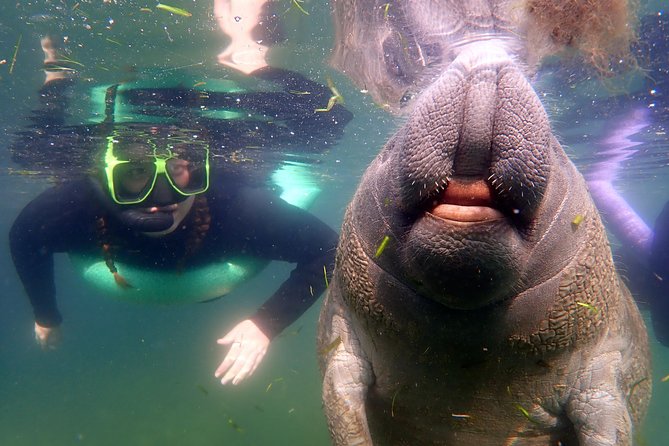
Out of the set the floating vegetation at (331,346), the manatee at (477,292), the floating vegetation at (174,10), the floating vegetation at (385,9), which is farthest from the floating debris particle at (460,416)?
the floating vegetation at (174,10)

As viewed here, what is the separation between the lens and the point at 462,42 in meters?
5.41

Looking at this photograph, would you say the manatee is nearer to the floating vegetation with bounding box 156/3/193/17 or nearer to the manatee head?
the manatee head

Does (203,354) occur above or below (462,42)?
below

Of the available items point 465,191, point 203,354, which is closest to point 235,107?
point 465,191

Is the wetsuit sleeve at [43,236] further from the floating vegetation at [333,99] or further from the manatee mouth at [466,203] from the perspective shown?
the manatee mouth at [466,203]

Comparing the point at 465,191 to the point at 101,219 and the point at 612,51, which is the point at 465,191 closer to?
the point at 612,51

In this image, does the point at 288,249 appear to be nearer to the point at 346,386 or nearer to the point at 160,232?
the point at 160,232

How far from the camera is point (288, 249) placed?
730cm

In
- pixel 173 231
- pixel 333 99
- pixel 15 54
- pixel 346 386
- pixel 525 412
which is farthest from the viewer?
pixel 333 99

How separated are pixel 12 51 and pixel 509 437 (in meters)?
8.56

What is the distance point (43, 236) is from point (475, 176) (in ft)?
24.1

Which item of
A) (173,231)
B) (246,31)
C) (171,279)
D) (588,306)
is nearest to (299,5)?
(246,31)

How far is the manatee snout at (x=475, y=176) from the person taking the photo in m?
1.76

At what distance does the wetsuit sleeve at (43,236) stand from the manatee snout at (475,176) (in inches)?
271
